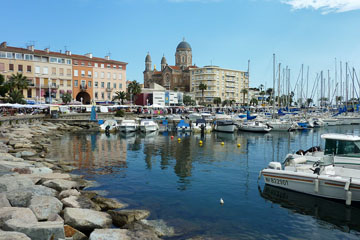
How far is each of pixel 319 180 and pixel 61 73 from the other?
76508mm

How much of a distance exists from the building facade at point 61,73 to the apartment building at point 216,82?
54.6 m

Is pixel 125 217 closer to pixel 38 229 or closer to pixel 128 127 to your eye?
pixel 38 229

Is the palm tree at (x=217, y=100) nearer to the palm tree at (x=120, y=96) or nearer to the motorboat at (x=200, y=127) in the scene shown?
the palm tree at (x=120, y=96)

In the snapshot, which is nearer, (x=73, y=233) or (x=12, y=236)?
(x=12, y=236)

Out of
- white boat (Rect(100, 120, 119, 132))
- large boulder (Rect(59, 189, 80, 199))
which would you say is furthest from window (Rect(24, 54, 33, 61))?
large boulder (Rect(59, 189, 80, 199))

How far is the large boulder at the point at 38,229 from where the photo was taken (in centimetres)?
881

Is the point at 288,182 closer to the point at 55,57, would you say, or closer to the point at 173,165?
the point at 173,165

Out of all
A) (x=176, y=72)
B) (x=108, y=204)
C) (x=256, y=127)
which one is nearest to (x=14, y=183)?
(x=108, y=204)

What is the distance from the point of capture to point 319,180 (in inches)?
615

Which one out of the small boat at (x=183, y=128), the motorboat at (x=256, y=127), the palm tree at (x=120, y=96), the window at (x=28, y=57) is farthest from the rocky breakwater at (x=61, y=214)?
the palm tree at (x=120, y=96)

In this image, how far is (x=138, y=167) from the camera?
23734 mm

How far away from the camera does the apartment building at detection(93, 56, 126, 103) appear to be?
8831 centimetres

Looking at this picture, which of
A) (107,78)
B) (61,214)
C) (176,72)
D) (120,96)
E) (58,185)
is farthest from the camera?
(176,72)

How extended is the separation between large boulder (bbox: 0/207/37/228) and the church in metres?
131
